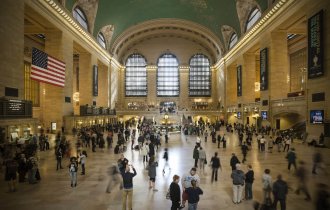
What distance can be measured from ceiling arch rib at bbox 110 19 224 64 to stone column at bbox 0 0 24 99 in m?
25.6

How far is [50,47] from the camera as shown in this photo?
2414cm

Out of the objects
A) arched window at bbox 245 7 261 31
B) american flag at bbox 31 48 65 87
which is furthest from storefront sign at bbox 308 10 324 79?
american flag at bbox 31 48 65 87

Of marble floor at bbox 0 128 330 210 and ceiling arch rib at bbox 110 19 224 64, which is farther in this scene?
ceiling arch rib at bbox 110 19 224 64

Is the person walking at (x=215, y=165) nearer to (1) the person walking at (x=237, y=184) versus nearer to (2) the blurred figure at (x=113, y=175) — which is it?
(1) the person walking at (x=237, y=184)

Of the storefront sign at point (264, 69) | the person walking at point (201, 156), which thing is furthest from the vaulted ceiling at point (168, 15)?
the person walking at point (201, 156)

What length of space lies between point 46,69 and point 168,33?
110ft

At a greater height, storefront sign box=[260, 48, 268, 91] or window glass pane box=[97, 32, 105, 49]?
window glass pane box=[97, 32, 105, 49]

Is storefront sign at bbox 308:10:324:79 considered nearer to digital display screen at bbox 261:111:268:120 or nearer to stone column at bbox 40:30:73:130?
digital display screen at bbox 261:111:268:120

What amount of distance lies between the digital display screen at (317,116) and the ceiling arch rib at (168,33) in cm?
2667

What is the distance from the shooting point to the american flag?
17.5 m

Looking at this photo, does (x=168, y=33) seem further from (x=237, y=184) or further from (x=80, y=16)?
(x=237, y=184)

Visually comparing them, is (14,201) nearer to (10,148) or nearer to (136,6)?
(10,148)

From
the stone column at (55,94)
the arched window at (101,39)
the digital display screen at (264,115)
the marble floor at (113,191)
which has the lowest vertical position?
the marble floor at (113,191)

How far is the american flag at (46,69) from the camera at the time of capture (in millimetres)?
17516
